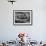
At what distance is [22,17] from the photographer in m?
4.73

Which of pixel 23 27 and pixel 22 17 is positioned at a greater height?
pixel 22 17

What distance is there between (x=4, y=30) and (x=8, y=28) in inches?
6.3

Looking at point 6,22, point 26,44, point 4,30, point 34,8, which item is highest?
point 34,8

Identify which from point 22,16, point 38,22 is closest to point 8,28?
point 22,16

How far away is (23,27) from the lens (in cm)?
472

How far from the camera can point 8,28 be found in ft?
15.5

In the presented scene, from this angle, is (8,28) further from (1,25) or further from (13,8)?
(13,8)

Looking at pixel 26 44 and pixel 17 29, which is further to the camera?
pixel 17 29

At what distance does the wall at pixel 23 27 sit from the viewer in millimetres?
4684

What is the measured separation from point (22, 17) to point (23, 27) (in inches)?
14.1

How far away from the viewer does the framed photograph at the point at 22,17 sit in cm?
470

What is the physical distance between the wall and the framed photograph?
0.11 metres

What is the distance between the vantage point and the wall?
468cm

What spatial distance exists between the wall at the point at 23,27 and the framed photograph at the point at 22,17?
0.11 m
